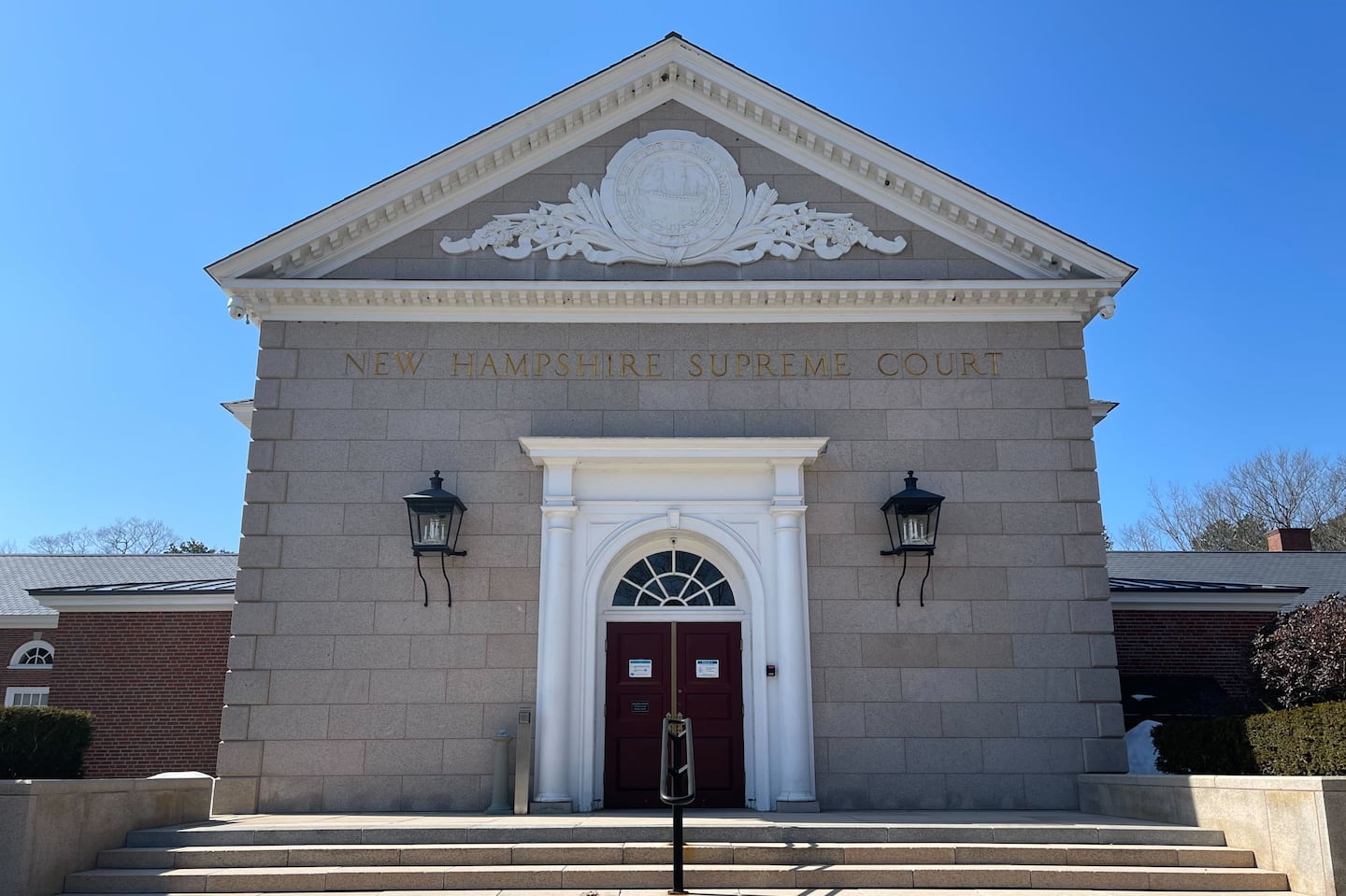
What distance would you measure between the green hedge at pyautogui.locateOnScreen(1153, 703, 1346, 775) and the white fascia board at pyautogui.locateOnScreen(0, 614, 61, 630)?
23.2m

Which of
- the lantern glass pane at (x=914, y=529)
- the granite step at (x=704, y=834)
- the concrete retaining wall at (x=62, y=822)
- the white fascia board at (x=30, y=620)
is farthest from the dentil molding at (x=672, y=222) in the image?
the white fascia board at (x=30, y=620)

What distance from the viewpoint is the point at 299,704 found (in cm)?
1112

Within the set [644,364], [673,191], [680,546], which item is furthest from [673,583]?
[673,191]

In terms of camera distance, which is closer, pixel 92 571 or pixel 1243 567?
pixel 1243 567

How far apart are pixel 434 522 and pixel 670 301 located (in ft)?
12.3

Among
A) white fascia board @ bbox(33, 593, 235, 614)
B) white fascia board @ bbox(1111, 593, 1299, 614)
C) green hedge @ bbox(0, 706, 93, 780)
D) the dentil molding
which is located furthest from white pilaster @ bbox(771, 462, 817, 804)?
white fascia board @ bbox(33, 593, 235, 614)

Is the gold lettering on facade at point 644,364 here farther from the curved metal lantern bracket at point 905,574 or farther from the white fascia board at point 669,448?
the curved metal lantern bracket at point 905,574

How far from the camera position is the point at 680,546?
11.9 metres

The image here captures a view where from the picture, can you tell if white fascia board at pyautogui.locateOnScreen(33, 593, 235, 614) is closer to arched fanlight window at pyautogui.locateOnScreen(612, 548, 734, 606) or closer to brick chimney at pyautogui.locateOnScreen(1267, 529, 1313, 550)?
arched fanlight window at pyautogui.locateOnScreen(612, 548, 734, 606)

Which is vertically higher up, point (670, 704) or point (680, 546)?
point (680, 546)

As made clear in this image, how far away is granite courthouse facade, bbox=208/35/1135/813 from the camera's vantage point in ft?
36.5

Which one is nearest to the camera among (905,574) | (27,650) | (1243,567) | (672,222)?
(905,574)

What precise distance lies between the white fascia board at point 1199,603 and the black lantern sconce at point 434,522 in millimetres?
9537

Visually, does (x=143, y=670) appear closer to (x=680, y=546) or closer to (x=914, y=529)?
(x=680, y=546)
